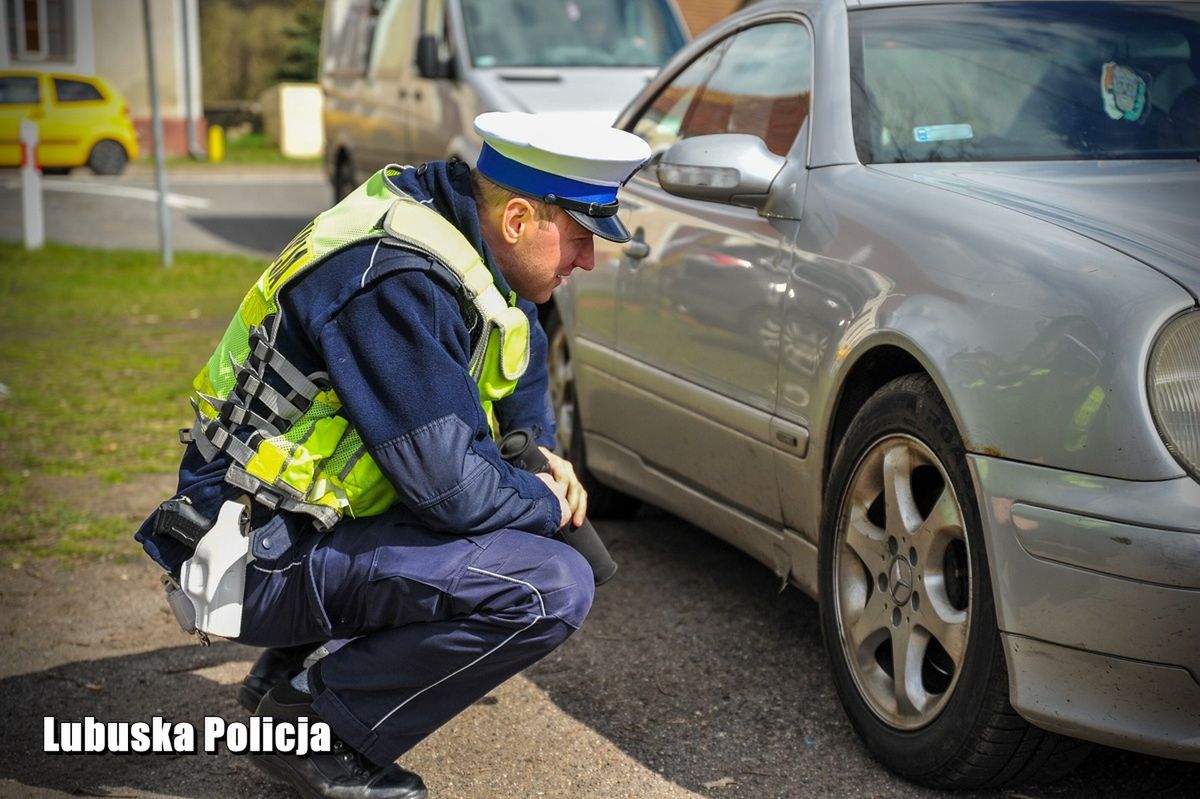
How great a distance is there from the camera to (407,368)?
2691 mm

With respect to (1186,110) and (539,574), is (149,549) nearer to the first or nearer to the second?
(539,574)

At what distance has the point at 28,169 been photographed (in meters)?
13.5

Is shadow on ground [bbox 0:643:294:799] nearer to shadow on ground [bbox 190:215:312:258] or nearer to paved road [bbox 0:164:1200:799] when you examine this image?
paved road [bbox 0:164:1200:799]

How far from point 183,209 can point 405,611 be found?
1634 centimetres

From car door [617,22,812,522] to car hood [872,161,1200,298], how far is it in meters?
0.47

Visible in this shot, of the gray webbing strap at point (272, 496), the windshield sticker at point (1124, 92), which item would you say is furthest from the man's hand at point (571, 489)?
the windshield sticker at point (1124, 92)

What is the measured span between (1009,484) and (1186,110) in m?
1.53

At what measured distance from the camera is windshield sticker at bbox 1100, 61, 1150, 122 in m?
3.75

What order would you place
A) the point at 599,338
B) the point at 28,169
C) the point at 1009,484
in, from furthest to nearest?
the point at 28,169
the point at 599,338
the point at 1009,484

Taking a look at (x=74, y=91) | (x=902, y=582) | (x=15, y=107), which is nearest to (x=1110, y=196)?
(x=902, y=582)

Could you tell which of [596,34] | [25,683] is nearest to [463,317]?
[25,683]

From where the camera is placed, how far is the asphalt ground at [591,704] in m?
3.21

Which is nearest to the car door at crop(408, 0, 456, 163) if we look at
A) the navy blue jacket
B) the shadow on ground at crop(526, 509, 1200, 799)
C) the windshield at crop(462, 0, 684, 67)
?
the windshield at crop(462, 0, 684, 67)

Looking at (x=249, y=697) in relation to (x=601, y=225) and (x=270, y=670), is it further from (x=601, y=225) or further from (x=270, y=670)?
(x=601, y=225)
